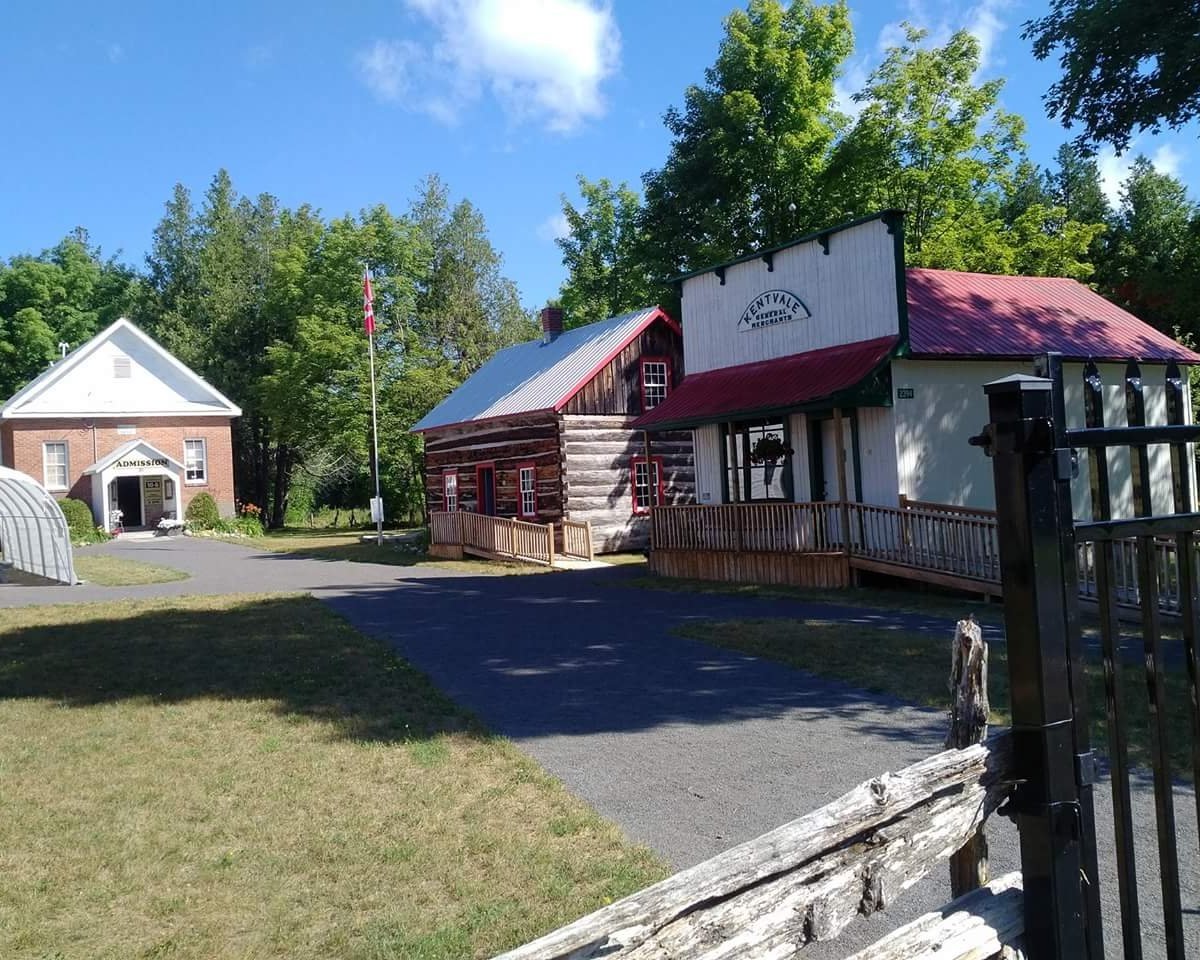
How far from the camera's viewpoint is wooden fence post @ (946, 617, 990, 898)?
3092 mm

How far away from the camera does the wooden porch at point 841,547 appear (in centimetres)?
1515

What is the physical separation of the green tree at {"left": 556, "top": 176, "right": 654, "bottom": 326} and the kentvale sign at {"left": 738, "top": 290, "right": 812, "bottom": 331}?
21192mm

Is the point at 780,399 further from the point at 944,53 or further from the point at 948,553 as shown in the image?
the point at 944,53

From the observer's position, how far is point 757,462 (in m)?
20.9

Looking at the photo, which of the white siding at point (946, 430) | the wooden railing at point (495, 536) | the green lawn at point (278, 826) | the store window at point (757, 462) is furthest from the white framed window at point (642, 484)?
the green lawn at point (278, 826)

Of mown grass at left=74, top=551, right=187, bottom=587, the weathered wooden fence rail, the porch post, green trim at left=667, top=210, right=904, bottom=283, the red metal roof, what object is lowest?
mown grass at left=74, top=551, right=187, bottom=587

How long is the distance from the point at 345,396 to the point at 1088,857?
46303 millimetres

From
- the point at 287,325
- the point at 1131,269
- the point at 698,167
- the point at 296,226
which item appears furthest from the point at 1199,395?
the point at 296,226

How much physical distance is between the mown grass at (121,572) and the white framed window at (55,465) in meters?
13.3

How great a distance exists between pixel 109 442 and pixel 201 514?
4.67 m

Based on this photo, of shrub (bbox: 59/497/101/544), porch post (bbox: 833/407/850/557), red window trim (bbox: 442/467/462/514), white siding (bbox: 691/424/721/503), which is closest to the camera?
porch post (bbox: 833/407/850/557)

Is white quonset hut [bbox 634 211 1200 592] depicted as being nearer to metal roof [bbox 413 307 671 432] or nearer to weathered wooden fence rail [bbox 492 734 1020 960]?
metal roof [bbox 413 307 671 432]

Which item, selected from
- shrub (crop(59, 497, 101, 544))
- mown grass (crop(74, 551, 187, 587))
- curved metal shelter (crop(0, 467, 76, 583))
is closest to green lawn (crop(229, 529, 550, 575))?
shrub (crop(59, 497, 101, 544))

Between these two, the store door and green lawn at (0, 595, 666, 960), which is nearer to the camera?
green lawn at (0, 595, 666, 960)
